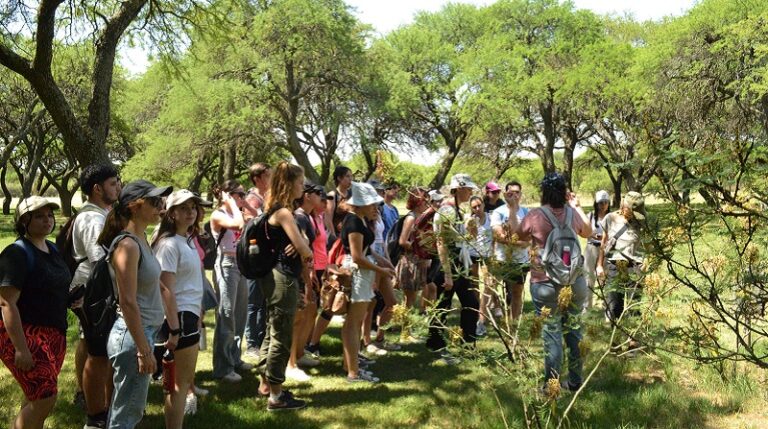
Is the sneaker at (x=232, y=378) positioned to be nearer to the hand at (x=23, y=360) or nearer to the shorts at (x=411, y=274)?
the shorts at (x=411, y=274)

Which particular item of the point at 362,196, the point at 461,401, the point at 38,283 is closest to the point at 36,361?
the point at 38,283

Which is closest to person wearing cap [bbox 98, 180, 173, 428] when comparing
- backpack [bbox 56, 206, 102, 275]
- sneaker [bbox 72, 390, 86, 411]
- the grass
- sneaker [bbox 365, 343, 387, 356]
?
→ backpack [bbox 56, 206, 102, 275]

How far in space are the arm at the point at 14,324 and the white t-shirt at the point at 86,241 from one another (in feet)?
2.54

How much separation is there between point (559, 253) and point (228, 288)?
296 centimetres

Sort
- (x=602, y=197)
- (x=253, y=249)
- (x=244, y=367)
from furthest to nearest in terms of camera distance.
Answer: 1. (x=602, y=197)
2. (x=244, y=367)
3. (x=253, y=249)

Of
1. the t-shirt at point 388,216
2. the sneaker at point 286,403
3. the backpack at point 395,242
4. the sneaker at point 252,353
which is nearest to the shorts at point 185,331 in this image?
the sneaker at point 286,403

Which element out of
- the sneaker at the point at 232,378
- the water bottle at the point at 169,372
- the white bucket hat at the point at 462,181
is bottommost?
the sneaker at the point at 232,378

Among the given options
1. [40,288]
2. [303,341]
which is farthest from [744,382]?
[40,288]

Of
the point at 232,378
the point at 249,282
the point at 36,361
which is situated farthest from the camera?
the point at 249,282

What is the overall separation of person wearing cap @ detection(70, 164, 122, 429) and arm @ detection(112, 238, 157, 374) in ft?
2.19

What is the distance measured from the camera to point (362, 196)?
4.93 metres

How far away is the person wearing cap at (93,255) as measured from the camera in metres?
3.55

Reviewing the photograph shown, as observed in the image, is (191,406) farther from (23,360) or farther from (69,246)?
(23,360)

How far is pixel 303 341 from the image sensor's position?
555cm
